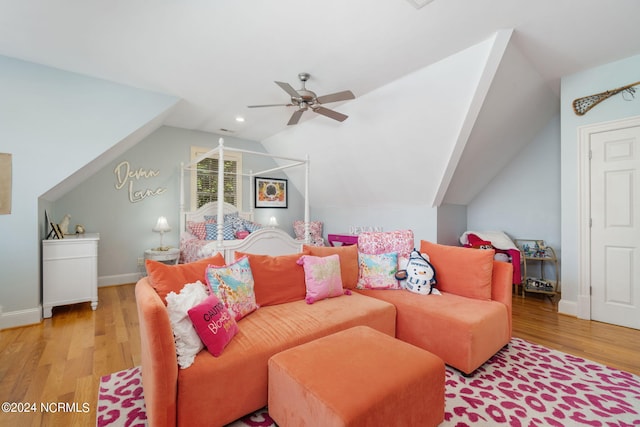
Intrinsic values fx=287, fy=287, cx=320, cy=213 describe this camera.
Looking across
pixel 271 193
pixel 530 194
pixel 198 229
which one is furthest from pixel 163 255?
pixel 530 194

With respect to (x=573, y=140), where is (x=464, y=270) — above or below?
below

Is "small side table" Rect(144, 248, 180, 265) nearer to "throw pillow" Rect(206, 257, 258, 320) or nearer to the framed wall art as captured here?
the framed wall art

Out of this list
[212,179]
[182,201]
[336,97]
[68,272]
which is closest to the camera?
[336,97]

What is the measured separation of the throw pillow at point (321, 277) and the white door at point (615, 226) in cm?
286

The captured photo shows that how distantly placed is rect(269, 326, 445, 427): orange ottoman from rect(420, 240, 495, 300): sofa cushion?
1.21m

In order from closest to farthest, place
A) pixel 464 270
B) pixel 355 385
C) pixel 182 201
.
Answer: pixel 355 385 → pixel 464 270 → pixel 182 201

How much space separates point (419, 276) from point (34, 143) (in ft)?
13.3

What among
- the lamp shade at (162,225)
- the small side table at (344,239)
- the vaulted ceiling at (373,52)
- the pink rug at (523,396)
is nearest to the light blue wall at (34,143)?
the vaulted ceiling at (373,52)

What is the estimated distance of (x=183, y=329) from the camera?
152cm

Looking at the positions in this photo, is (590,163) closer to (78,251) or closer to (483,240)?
(483,240)

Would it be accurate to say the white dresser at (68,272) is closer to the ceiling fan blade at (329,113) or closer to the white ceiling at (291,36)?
the white ceiling at (291,36)

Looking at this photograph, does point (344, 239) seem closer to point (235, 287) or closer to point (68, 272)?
point (235, 287)

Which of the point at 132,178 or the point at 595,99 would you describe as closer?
the point at 595,99

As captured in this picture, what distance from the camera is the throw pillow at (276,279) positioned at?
2.28 meters
